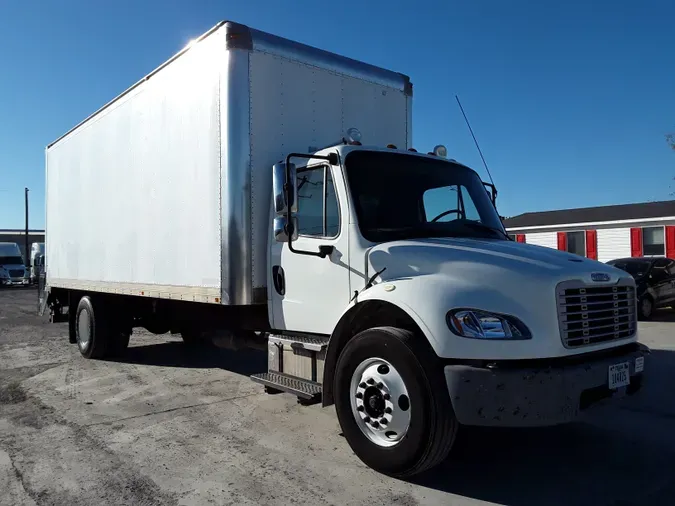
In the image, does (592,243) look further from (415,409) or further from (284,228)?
(415,409)

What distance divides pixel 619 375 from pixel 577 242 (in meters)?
21.7

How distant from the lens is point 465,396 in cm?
346

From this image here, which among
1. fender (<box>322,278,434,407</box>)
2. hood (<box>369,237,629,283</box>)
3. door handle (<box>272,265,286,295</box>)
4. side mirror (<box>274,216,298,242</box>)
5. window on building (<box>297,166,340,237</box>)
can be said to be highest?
window on building (<box>297,166,340,237</box>)

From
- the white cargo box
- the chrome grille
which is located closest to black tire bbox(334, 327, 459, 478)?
the chrome grille

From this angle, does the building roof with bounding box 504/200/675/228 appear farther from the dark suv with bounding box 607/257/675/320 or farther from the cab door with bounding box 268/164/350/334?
the cab door with bounding box 268/164/350/334

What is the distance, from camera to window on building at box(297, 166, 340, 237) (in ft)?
15.4

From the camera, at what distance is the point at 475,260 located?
3.85 metres

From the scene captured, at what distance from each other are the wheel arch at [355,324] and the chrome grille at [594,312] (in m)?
1.08

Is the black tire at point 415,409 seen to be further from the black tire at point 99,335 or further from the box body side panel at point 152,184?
the black tire at point 99,335

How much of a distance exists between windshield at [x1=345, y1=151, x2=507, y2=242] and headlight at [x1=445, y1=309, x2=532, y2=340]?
3.69ft

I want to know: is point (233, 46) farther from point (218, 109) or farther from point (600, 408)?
point (600, 408)

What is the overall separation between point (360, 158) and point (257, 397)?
10.5 feet

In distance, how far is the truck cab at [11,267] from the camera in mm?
35062

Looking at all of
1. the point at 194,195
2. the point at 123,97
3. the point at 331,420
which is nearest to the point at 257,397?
the point at 331,420
